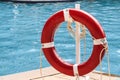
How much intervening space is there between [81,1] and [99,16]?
5376 millimetres

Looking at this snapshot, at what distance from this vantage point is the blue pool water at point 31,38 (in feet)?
21.2

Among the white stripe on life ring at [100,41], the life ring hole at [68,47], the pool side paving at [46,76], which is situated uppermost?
the white stripe on life ring at [100,41]

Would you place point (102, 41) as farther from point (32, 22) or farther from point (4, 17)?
point (4, 17)

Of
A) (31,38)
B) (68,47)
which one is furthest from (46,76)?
(31,38)

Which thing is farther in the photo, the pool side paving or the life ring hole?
the life ring hole

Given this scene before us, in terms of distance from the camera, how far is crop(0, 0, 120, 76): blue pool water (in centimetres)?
646

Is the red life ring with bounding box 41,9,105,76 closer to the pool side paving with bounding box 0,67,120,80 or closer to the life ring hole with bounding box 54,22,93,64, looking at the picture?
the pool side paving with bounding box 0,67,120,80

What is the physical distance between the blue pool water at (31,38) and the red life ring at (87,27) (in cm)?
236

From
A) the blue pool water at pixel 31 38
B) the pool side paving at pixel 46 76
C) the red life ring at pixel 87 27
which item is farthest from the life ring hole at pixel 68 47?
the red life ring at pixel 87 27

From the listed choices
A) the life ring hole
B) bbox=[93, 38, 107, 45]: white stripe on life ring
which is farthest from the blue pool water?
bbox=[93, 38, 107, 45]: white stripe on life ring

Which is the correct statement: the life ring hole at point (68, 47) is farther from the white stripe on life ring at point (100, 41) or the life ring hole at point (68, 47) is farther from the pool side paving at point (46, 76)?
the white stripe on life ring at point (100, 41)

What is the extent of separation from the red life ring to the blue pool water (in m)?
2.36

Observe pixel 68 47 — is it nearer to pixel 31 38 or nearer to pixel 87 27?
pixel 31 38

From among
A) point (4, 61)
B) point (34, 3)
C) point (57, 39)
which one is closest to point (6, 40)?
point (57, 39)
